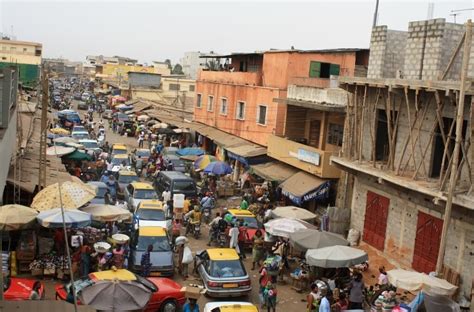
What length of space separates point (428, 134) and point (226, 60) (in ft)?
92.0

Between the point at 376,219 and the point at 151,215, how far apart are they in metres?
8.32

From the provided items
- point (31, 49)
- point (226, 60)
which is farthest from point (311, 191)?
point (31, 49)

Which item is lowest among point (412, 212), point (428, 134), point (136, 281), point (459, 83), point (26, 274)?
point (26, 274)

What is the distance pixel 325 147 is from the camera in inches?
972

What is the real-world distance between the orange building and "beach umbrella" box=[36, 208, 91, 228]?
13537 millimetres

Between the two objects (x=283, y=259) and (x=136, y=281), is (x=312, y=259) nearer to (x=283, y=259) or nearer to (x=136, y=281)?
(x=283, y=259)

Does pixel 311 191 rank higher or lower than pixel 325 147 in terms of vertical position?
lower

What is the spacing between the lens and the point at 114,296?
37.0ft

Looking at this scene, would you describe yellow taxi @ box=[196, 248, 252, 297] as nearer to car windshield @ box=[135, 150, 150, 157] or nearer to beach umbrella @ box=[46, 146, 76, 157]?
beach umbrella @ box=[46, 146, 76, 157]

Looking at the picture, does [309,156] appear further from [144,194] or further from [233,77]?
[233,77]

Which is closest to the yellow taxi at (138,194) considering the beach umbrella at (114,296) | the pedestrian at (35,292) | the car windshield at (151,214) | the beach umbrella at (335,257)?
the car windshield at (151,214)

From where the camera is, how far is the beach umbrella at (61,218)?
15281 millimetres

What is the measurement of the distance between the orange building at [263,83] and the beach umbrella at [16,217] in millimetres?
14428

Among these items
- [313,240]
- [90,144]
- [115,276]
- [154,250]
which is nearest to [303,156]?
[313,240]
